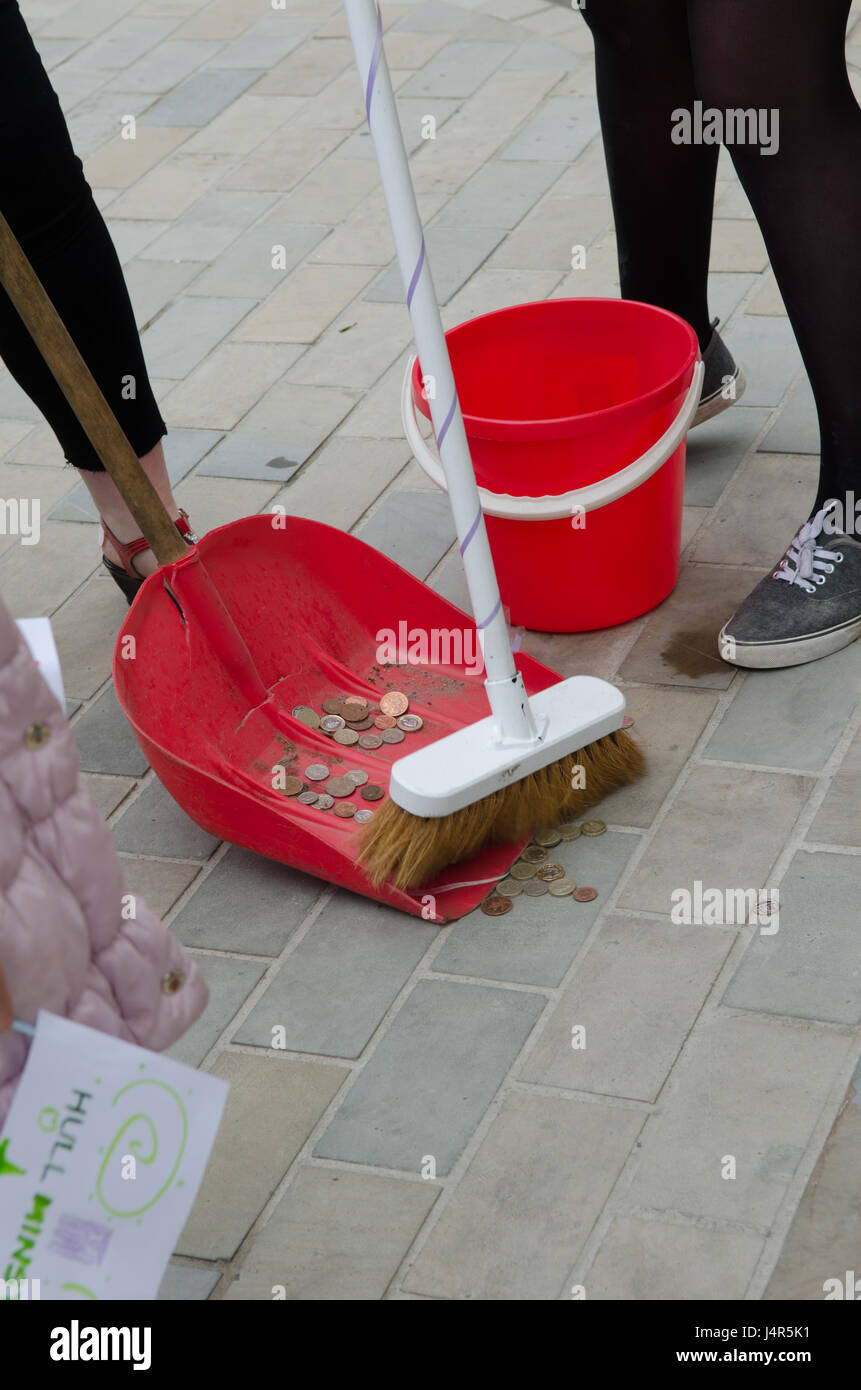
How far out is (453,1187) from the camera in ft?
4.83

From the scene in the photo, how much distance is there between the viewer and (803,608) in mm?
2035

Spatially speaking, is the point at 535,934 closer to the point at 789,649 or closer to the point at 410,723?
the point at 410,723

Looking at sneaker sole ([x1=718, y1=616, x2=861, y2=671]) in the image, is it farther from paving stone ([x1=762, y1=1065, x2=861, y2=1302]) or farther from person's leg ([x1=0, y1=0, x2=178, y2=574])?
person's leg ([x1=0, y1=0, x2=178, y2=574])

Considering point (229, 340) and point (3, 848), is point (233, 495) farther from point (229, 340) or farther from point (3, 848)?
point (3, 848)

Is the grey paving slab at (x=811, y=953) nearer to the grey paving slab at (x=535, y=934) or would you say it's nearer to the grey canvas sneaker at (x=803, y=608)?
the grey paving slab at (x=535, y=934)

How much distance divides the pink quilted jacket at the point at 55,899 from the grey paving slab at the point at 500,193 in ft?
7.88

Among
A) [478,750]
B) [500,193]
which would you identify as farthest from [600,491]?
[500,193]

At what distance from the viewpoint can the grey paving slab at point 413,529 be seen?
238cm

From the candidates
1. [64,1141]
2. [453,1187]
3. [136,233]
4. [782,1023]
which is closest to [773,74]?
[782,1023]

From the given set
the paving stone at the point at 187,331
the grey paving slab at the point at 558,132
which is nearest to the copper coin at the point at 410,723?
the paving stone at the point at 187,331

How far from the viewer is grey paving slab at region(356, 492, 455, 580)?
7.79 ft

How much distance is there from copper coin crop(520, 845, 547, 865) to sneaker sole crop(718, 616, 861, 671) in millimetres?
405

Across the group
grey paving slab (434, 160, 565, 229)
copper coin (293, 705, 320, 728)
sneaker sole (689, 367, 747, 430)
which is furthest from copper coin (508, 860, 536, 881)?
grey paving slab (434, 160, 565, 229)

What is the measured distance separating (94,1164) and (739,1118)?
0.66 m
